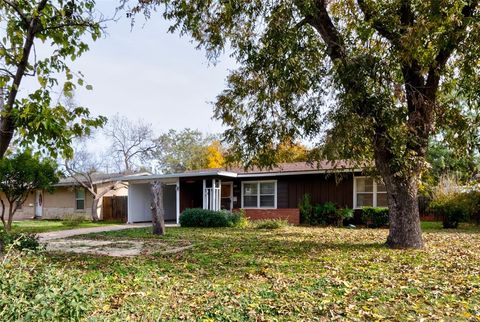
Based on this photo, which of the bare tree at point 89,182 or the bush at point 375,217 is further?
the bare tree at point 89,182

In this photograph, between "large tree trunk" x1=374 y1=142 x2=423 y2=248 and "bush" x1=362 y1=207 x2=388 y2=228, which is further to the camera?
"bush" x1=362 y1=207 x2=388 y2=228

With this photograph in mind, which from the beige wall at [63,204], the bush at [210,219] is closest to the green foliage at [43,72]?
the bush at [210,219]

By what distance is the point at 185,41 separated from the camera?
10633mm

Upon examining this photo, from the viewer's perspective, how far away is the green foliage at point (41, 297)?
107 inches

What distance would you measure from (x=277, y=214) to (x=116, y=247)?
1039cm

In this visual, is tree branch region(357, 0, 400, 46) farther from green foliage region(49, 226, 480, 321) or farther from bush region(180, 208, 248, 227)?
bush region(180, 208, 248, 227)

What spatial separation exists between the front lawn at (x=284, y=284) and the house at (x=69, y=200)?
1809 cm

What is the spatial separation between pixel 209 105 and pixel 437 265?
23.5 ft

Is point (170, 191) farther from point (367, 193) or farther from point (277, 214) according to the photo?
point (367, 193)

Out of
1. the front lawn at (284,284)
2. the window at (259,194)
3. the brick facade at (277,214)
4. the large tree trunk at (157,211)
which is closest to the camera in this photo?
the front lawn at (284,284)

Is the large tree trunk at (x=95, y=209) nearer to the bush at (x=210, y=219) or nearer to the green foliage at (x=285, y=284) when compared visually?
the bush at (x=210, y=219)

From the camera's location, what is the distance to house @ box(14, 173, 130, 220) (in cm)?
2603

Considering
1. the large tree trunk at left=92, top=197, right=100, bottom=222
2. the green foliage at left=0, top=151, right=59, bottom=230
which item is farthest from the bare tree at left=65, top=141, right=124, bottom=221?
the green foliage at left=0, top=151, right=59, bottom=230

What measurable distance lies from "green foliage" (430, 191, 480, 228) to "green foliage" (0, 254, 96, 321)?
15570 mm
